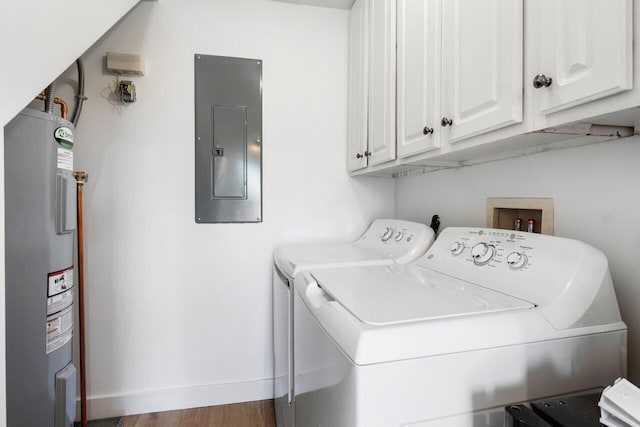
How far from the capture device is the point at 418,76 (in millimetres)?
1293

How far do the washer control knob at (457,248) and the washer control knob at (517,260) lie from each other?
0.21m

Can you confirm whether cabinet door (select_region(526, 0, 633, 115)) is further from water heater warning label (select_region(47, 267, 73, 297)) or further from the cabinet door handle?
water heater warning label (select_region(47, 267, 73, 297))

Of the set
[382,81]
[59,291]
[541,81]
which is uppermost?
[382,81]

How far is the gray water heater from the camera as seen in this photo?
41.5 inches

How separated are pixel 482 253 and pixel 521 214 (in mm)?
359

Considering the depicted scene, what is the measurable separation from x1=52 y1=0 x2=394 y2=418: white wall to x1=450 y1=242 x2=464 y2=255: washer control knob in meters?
0.97

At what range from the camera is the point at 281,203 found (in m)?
2.07

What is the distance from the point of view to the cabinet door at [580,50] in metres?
0.62

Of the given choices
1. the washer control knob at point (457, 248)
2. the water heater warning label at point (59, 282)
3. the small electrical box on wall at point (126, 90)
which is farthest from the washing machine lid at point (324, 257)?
the small electrical box on wall at point (126, 90)

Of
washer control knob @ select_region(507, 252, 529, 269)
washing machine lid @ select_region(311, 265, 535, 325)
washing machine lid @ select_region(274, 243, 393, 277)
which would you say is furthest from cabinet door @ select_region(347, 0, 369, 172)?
washer control knob @ select_region(507, 252, 529, 269)

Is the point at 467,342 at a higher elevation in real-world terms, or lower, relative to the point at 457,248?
lower

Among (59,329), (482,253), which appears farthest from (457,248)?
(59,329)

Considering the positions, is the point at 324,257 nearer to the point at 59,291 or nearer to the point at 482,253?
the point at 482,253

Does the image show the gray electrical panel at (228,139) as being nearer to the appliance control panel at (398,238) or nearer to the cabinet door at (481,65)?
the appliance control panel at (398,238)
